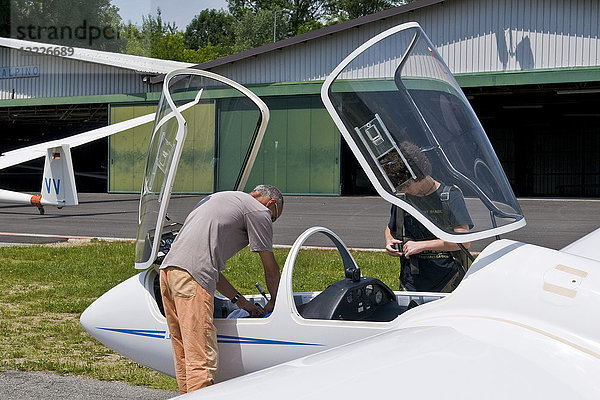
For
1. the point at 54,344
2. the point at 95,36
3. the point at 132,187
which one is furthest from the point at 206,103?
the point at 95,36

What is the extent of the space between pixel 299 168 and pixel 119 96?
10183 mm

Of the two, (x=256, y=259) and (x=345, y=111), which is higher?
(x=345, y=111)

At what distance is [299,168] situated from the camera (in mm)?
28266

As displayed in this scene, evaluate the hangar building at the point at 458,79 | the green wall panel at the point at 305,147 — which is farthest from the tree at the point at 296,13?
the green wall panel at the point at 305,147

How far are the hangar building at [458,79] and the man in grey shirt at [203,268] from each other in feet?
50.6

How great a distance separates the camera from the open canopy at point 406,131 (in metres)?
3.45

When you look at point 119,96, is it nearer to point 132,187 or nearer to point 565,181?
point 132,187

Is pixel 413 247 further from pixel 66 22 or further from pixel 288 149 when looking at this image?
pixel 66 22

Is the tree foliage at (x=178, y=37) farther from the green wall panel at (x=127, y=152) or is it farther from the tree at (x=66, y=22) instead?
the green wall panel at (x=127, y=152)

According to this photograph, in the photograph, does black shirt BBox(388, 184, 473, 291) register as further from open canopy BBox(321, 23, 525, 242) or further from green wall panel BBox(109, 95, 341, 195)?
green wall panel BBox(109, 95, 341, 195)

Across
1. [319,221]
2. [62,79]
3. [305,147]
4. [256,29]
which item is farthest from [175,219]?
[256,29]

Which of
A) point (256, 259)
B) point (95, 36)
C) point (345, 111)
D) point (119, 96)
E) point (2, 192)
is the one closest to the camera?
point (345, 111)

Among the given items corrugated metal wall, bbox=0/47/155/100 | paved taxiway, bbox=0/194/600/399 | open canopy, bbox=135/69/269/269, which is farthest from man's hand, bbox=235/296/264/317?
corrugated metal wall, bbox=0/47/155/100

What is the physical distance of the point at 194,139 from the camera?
4.54 metres
